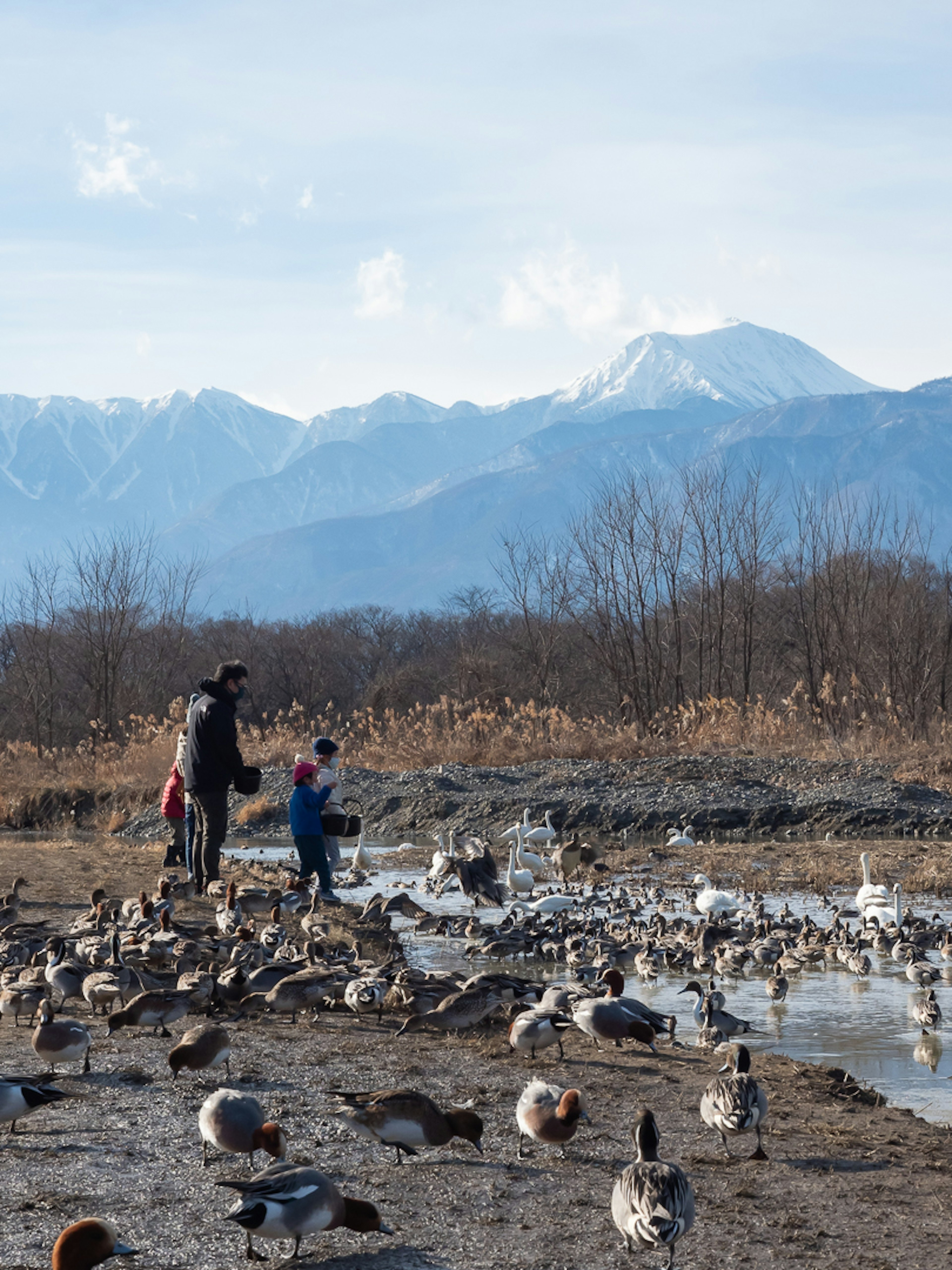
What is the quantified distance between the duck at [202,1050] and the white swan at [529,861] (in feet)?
32.1

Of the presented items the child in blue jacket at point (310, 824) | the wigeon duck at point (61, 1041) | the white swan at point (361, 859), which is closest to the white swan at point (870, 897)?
the child in blue jacket at point (310, 824)

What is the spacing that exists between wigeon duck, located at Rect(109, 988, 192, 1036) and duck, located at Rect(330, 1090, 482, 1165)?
249 centimetres

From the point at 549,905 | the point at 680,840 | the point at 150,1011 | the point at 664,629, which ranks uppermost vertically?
the point at 664,629

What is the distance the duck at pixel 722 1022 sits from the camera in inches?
321

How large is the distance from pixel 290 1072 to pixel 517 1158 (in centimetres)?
184

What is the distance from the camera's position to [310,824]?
13445 mm

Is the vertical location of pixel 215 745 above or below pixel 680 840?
above

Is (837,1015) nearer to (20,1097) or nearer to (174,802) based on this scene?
(20,1097)

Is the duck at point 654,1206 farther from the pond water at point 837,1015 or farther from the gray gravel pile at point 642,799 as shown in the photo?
the gray gravel pile at point 642,799

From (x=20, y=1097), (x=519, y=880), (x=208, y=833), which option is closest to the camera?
(x=20, y=1097)

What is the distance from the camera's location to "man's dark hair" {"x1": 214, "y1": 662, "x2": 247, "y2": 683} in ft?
40.8

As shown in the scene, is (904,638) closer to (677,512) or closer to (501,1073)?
(677,512)

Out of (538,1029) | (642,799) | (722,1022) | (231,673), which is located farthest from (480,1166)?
(642,799)

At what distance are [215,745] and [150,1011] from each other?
512 centimetres
